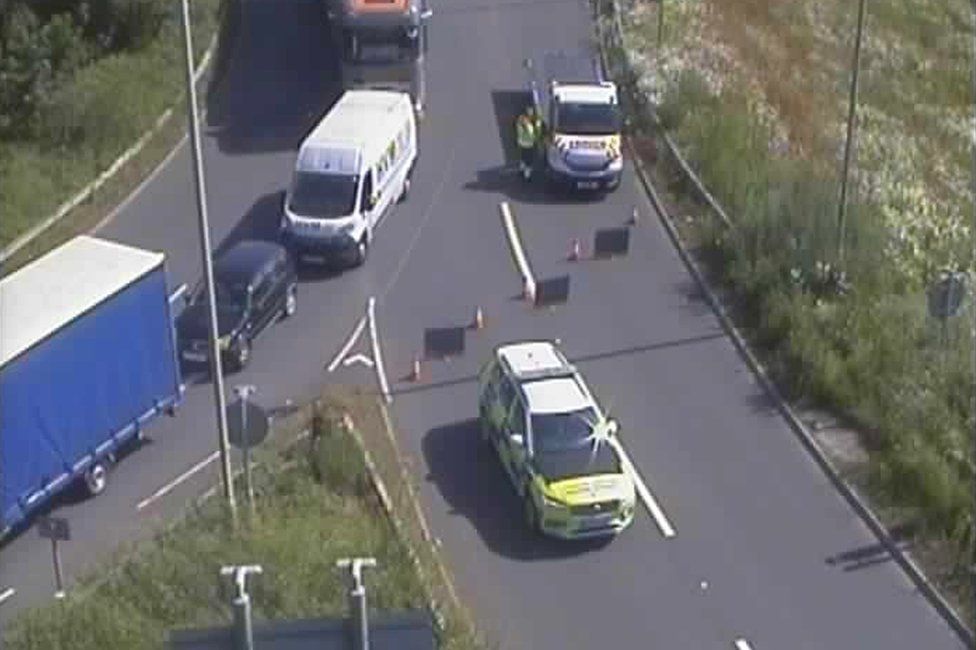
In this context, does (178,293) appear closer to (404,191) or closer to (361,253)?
(361,253)

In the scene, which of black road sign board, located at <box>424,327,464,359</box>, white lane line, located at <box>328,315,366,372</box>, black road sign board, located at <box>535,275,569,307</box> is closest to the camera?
white lane line, located at <box>328,315,366,372</box>

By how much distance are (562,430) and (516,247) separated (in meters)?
8.05

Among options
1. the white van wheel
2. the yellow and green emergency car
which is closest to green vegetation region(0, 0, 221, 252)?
the white van wheel

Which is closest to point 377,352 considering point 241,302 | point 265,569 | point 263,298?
point 263,298

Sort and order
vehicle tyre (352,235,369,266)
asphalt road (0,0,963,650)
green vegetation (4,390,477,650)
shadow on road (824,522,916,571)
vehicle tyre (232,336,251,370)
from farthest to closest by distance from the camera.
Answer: vehicle tyre (352,235,369,266) → vehicle tyre (232,336,251,370) → shadow on road (824,522,916,571) → asphalt road (0,0,963,650) → green vegetation (4,390,477,650)

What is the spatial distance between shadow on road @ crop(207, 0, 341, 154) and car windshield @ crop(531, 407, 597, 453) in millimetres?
13067

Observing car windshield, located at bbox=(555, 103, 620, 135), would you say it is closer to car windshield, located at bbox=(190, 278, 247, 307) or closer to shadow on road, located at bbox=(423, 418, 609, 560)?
car windshield, located at bbox=(190, 278, 247, 307)

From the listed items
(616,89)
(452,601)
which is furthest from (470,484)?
(616,89)

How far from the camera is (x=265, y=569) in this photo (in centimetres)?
2378

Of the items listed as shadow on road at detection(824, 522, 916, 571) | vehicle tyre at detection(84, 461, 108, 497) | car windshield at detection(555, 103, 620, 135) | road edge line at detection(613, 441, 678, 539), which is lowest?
shadow on road at detection(824, 522, 916, 571)

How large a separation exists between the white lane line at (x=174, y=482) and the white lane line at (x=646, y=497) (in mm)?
5830

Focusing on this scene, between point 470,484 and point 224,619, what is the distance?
5769 millimetres

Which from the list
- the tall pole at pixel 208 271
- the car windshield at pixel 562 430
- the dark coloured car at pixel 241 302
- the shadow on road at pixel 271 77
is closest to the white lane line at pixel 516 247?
the dark coloured car at pixel 241 302

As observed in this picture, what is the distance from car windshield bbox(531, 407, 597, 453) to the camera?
2670 centimetres
